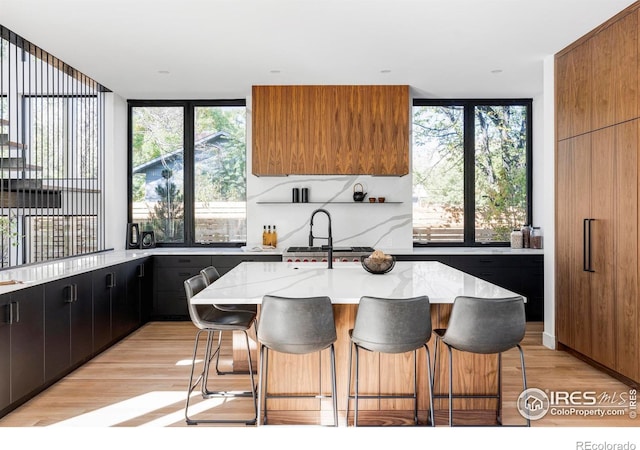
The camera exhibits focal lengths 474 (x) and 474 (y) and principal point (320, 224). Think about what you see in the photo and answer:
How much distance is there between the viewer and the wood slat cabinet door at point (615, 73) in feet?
10.9

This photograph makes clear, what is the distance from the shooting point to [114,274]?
4516 millimetres

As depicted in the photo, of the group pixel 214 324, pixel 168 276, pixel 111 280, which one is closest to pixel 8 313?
pixel 214 324

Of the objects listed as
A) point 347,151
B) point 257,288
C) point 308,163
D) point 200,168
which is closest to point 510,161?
point 347,151

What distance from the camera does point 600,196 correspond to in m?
3.68

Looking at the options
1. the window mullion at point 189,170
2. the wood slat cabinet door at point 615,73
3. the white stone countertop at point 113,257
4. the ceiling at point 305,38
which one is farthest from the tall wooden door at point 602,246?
the window mullion at point 189,170

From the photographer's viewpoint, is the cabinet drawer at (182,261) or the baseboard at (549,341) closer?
the baseboard at (549,341)

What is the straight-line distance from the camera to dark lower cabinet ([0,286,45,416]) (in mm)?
2865

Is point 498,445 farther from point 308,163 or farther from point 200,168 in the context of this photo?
point 200,168

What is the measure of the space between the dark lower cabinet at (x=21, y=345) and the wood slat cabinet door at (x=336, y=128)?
2.80 metres

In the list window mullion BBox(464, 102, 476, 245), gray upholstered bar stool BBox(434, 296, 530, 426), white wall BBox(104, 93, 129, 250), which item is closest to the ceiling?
white wall BBox(104, 93, 129, 250)

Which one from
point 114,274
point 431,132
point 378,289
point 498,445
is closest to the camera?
point 498,445

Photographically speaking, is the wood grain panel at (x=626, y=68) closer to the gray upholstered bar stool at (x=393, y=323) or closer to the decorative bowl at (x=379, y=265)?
the decorative bowl at (x=379, y=265)

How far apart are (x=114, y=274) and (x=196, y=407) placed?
2009mm

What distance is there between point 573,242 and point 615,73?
4.56 ft
